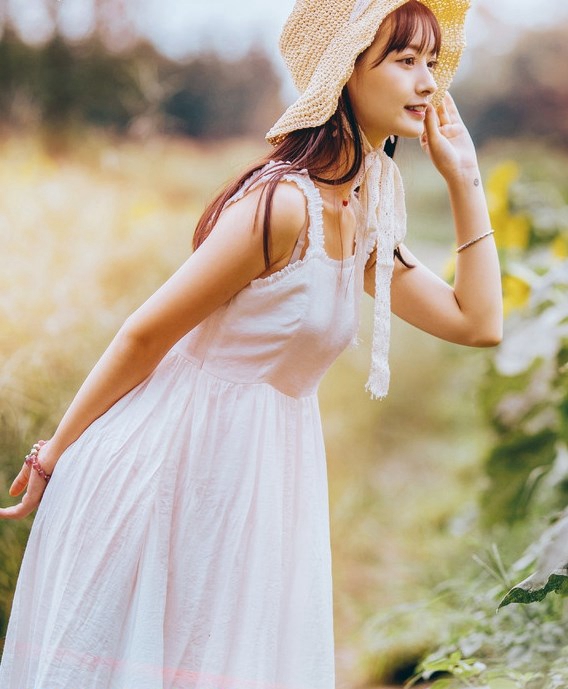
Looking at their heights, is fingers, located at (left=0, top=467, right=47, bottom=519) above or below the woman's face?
below

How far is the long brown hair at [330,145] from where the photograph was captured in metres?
1.29

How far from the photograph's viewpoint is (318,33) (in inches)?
52.7

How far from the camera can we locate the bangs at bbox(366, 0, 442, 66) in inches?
50.6

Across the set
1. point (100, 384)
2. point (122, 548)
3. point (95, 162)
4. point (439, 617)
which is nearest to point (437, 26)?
point (100, 384)

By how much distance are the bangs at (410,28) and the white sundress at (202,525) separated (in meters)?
0.21

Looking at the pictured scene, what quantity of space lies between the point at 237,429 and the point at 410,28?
0.57 meters

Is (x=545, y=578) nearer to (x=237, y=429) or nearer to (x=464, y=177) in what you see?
(x=237, y=429)

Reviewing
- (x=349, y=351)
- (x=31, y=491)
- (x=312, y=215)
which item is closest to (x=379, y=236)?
(x=312, y=215)

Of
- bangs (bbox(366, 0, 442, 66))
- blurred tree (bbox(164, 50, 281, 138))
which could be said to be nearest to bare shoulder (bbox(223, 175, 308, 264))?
bangs (bbox(366, 0, 442, 66))

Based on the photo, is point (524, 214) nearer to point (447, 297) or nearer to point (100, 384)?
point (447, 297)

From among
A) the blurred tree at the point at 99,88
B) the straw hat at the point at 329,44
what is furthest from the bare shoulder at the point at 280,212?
the blurred tree at the point at 99,88

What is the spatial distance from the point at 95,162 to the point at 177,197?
43cm

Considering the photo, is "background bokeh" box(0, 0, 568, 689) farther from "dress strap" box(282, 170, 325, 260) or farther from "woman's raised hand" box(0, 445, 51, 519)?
"woman's raised hand" box(0, 445, 51, 519)

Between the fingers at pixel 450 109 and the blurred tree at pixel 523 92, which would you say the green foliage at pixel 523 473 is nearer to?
the fingers at pixel 450 109
